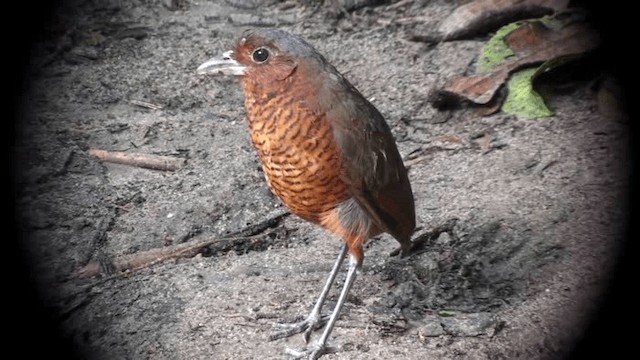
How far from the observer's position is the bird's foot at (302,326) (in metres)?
4.77

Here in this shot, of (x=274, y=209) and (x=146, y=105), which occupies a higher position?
(x=146, y=105)

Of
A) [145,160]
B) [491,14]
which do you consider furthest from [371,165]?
[491,14]

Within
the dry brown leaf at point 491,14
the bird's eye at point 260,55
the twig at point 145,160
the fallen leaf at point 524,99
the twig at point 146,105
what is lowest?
the fallen leaf at point 524,99

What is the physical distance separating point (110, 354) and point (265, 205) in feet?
6.00

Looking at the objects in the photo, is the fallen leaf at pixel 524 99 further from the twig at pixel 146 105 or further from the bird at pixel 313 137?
the twig at pixel 146 105

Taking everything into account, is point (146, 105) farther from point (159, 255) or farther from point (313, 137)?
point (313, 137)

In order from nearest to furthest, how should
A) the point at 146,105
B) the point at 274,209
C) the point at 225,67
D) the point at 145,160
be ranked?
the point at 225,67 < the point at 274,209 < the point at 145,160 < the point at 146,105

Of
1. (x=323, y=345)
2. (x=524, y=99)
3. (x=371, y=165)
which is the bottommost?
(x=323, y=345)

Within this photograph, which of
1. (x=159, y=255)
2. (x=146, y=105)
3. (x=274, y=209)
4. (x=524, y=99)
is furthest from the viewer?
(x=146, y=105)

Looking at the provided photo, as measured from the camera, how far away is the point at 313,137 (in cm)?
440

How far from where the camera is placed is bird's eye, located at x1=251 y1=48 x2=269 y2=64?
4516 millimetres

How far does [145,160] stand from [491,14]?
3363mm

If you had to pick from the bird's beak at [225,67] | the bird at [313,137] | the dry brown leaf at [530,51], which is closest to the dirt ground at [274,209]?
the dry brown leaf at [530,51]

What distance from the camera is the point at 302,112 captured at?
14.5 feet
